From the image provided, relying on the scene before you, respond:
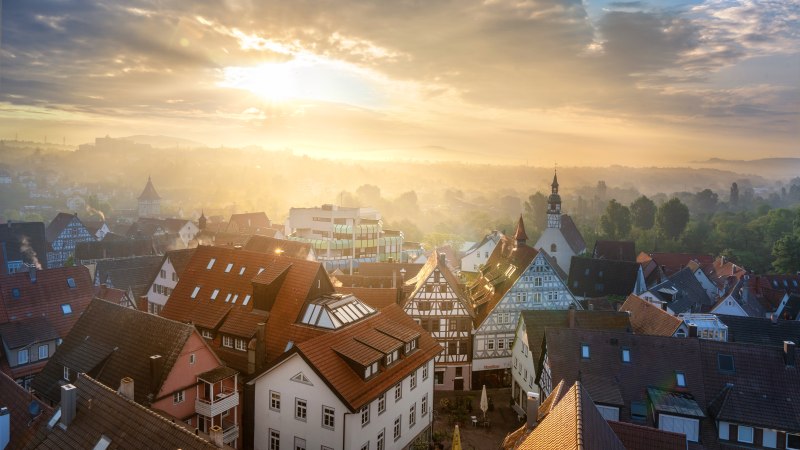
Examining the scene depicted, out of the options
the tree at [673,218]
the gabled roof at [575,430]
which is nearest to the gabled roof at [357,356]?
the gabled roof at [575,430]

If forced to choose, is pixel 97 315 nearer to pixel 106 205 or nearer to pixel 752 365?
pixel 752 365

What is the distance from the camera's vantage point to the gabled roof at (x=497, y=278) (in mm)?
38541

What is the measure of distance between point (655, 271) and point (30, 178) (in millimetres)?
157317

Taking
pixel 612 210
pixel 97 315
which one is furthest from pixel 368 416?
pixel 612 210

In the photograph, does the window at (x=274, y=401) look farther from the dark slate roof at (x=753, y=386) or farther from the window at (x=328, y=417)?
the dark slate roof at (x=753, y=386)

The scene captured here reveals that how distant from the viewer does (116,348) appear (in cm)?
2391

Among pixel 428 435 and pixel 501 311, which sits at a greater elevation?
pixel 501 311

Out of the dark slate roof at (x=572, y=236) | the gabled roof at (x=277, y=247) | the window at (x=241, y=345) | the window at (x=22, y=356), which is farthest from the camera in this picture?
the dark slate roof at (x=572, y=236)

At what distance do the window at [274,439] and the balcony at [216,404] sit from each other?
152cm

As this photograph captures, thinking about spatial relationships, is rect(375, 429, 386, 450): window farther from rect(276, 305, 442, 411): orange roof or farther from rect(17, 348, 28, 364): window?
rect(17, 348, 28, 364): window

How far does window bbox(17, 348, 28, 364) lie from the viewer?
28867 mm

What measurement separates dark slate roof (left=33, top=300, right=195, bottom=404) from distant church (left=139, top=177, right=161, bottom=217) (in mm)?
125638

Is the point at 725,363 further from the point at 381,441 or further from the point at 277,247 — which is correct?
the point at 277,247

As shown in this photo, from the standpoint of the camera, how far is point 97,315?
26.1 meters
